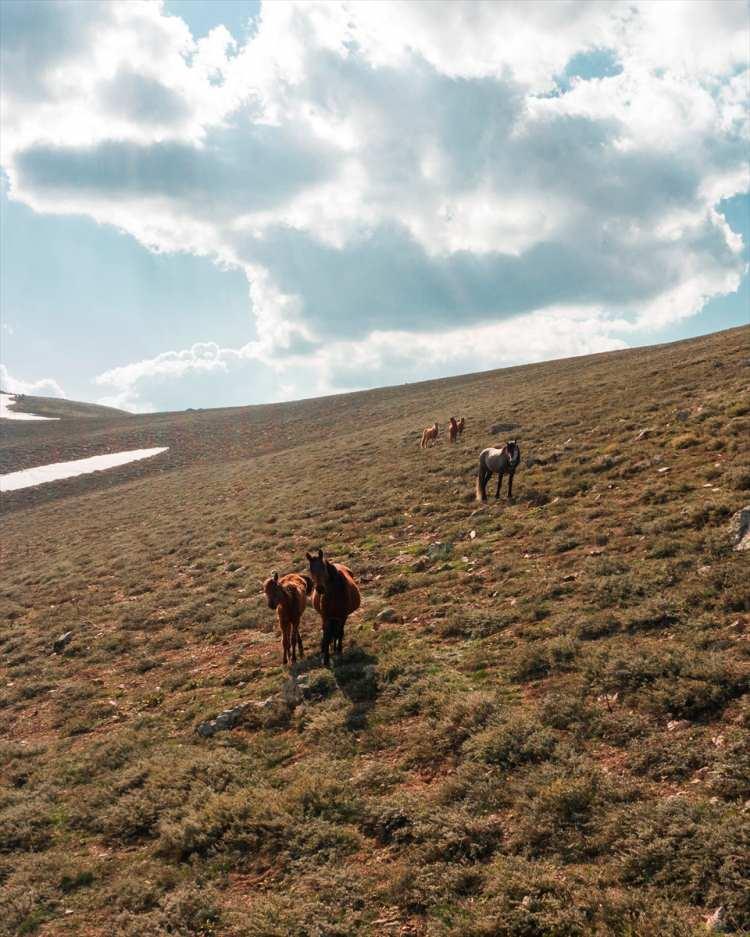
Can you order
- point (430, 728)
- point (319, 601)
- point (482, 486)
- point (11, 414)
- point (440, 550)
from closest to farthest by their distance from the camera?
point (430, 728)
point (319, 601)
point (440, 550)
point (482, 486)
point (11, 414)

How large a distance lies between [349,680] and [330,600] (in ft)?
4.51

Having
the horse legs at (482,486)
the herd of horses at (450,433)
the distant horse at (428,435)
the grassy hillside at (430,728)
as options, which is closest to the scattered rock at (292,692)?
the grassy hillside at (430,728)

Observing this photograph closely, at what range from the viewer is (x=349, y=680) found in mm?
9750

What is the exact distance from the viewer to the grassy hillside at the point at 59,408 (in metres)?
99.0

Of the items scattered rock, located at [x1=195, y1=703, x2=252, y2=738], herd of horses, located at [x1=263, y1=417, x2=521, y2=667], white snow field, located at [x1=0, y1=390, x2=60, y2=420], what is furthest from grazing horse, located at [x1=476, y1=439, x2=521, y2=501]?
white snow field, located at [x1=0, y1=390, x2=60, y2=420]

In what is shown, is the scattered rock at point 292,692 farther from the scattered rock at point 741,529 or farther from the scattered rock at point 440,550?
the scattered rock at point 741,529

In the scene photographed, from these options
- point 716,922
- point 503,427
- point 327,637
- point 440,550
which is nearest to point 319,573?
point 327,637

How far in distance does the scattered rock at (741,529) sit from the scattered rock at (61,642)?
14.6 m

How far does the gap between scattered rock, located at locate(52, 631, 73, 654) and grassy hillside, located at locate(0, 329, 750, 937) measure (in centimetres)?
15

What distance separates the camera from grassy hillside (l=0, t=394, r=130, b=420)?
325 ft

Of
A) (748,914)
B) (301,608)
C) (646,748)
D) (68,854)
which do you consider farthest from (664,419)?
(68,854)

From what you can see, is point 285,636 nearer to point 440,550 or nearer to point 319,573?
point 319,573

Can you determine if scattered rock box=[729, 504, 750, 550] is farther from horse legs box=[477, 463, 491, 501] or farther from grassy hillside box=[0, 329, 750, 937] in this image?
horse legs box=[477, 463, 491, 501]

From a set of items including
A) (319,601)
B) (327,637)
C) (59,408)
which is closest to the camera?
(327,637)
